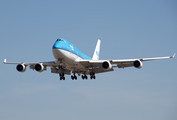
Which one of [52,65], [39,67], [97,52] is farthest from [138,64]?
[97,52]

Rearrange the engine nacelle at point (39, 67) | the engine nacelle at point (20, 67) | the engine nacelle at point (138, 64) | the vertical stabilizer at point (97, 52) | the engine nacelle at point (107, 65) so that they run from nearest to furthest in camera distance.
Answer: the engine nacelle at point (138, 64) < the engine nacelle at point (107, 65) < the engine nacelle at point (39, 67) < the engine nacelle at point (20, 67) < the vertical stabilizer at point (97, 52)

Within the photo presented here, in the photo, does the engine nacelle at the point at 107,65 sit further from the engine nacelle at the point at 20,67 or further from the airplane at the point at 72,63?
the engine nacelle at the point at 20,67

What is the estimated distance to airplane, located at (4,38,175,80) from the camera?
48281 millimetres

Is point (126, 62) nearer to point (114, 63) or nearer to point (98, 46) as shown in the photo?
point (114, 63)

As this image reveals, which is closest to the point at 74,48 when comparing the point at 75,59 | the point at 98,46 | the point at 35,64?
the point at 75,59

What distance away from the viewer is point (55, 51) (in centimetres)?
4716

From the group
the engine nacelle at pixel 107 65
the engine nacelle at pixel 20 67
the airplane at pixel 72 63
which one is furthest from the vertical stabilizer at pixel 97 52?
the engine nacelle at pixel 20 67

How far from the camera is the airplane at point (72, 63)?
48.3 m

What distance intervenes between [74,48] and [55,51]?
5262 mm

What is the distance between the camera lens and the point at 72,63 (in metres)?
51.0

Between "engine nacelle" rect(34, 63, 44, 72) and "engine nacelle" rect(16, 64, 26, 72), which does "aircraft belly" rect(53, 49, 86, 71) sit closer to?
"engine nacelle" rect(34, 63, 44, 72)

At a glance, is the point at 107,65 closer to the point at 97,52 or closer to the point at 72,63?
the point at 72,63

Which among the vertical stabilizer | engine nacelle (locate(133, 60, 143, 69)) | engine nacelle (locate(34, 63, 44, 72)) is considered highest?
the vertical stabilizer

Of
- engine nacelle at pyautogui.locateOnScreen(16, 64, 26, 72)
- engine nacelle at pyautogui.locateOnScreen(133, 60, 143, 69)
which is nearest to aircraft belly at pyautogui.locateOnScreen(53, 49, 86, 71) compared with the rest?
engine nacelle at pyautogui.locateOnScreen(16, 64, 26, 72)
